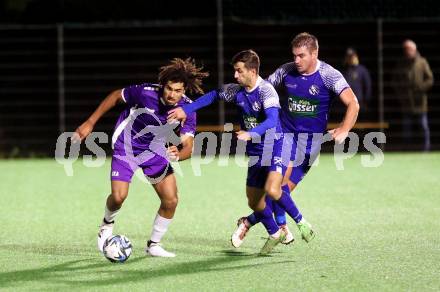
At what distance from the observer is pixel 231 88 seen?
7.74m

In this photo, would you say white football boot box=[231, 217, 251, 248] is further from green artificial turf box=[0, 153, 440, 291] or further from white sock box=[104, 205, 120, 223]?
white sock box=[104, 205, 120, 223]

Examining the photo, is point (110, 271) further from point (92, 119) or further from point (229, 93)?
point (229, 93)

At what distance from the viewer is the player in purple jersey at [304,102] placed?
8.00 metres

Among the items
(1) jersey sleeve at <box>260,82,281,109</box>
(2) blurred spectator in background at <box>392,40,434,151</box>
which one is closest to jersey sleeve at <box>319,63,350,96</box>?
(1) jersey sleeve at <box>260,82,281,109</box>

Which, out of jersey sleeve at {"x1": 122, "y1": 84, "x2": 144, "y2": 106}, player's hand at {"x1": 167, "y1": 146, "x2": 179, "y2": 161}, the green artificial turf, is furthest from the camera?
jersey sleeve at {"x1": 122, "y1": 84, "x2": 144, "y2": 106}

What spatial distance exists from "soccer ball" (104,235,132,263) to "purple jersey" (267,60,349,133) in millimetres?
1709

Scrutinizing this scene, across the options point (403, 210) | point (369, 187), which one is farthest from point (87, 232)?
point (369, 187)

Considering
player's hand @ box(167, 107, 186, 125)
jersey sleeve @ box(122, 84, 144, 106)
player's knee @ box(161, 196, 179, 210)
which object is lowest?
player's knee @ box(161, 196, 179, 210)

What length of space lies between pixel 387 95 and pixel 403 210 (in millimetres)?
8880

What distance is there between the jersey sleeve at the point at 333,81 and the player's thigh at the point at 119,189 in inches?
69.1

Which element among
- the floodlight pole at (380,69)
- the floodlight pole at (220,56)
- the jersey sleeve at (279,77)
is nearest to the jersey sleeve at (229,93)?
the jersey sleeve at (279,77)

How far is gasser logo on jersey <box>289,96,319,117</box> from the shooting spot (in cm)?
817

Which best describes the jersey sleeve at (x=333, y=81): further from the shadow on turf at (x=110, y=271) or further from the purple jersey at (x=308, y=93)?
the shadow on turf at (x=110, y=271)

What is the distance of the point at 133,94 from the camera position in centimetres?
778
